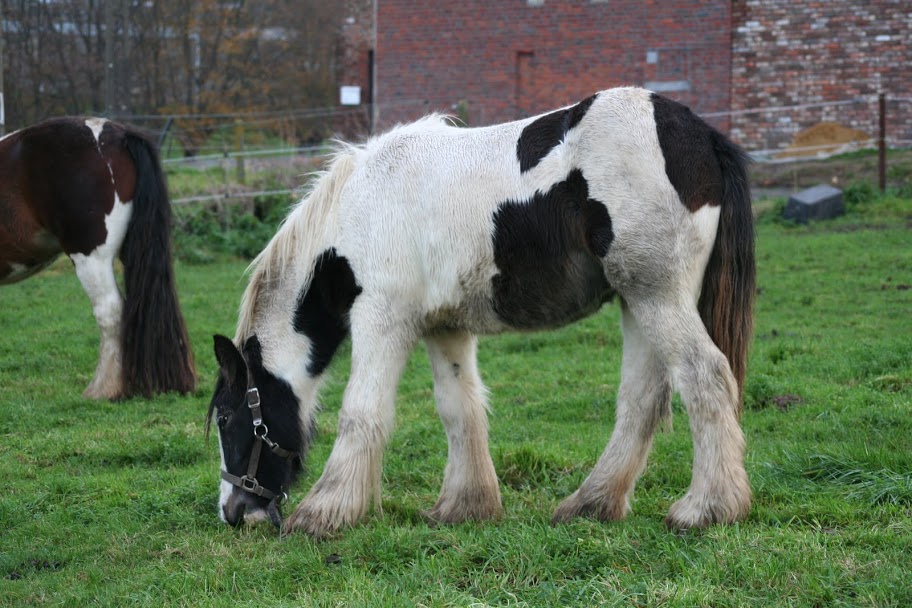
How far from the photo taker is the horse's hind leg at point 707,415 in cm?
401

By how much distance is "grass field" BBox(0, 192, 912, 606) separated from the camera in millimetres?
3604

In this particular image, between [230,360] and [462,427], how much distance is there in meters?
1.15

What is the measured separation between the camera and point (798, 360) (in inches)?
293

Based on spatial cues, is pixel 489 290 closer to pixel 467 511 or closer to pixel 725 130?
pixel 467 511

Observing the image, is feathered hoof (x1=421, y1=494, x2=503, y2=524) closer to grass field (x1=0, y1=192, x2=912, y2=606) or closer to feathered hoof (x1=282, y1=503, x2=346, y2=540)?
grass field (x1=0, y1=192, x2=912, y2=606)

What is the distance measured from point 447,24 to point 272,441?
18.6 m

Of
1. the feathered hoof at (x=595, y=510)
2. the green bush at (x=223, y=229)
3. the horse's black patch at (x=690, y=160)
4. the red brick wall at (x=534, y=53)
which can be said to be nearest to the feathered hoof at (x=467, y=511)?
the feathered hoof at (x=595, y=510)

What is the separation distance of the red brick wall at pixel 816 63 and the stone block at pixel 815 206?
216 inches

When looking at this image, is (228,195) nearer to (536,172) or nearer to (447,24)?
(447,24)

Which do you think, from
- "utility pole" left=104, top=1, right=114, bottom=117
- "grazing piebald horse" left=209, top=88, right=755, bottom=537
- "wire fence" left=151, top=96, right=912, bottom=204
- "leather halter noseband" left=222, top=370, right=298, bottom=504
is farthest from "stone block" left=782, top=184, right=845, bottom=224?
"utility pole" left=104, top=1, right=114, bottom=117

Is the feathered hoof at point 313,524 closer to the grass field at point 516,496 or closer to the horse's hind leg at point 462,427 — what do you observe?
the grass field at point 516,496

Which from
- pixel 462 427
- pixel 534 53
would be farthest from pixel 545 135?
pixel 534 53

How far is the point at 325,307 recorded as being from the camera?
4.85 m

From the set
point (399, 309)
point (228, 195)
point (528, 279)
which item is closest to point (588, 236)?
point (528, 279)
